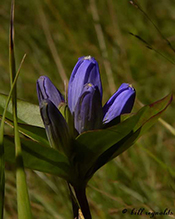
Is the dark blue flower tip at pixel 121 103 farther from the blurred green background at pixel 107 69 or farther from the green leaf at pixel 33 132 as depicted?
the blurred green background at pixel 107 69

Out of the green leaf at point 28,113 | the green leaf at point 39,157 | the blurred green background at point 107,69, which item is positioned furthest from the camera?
the blurred green background at point 107,69

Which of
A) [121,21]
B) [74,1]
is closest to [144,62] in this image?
[121,21]

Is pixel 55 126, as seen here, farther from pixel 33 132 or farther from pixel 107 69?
pixel 107 69

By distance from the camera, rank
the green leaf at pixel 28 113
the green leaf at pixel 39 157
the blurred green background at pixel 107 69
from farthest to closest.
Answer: the blurred green background at pixel 107 69
the green leaf at pixel 28 113
the green leaf at pixel 39 157

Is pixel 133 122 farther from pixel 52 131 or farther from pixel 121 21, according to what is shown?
pixel 121 21

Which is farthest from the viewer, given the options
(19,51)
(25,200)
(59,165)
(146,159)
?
(19,51)

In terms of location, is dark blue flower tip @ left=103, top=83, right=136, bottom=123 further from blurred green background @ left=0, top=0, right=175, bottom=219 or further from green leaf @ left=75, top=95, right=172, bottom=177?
blurred green background @ left=0, top=0, right=175, bottom=219

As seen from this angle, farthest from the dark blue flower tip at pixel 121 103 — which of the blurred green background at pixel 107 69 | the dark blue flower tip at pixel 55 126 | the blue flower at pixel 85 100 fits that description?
the blurred green background at pixel 107 69
